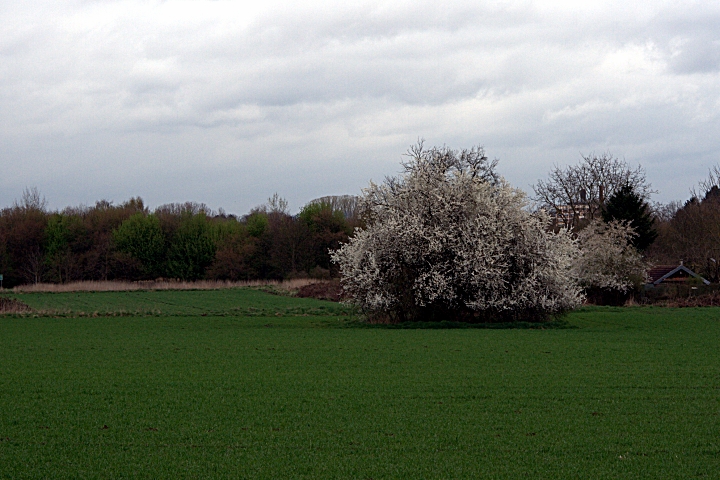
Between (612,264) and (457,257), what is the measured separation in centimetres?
2692

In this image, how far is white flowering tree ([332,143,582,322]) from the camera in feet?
103

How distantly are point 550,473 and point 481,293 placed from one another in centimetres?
2343

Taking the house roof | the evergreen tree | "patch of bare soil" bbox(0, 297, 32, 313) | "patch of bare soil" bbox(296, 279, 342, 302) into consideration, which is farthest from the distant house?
"patch of bare soil" bbox(0, 297, 32, 313)

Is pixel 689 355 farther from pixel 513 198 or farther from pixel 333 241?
pixel 333 241

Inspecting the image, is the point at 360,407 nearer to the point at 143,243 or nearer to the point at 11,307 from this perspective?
the point at 11,307

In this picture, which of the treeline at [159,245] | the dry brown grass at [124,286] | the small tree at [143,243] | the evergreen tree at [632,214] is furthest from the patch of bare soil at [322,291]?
the small tree at [143,243]

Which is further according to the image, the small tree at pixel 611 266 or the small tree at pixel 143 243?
the small tree at pixel 143 243

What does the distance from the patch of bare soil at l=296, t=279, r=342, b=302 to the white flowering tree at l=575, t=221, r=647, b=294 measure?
1908 cm

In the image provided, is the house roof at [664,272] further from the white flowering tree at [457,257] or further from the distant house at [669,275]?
the white flowering tree at [457,257]

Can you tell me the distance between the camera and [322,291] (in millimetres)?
62156

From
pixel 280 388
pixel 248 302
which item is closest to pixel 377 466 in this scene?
pixel 280 388

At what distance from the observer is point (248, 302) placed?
53031 mm

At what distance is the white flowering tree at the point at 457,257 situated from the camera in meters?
31.5

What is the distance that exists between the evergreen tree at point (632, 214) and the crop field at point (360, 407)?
33.5 metres
